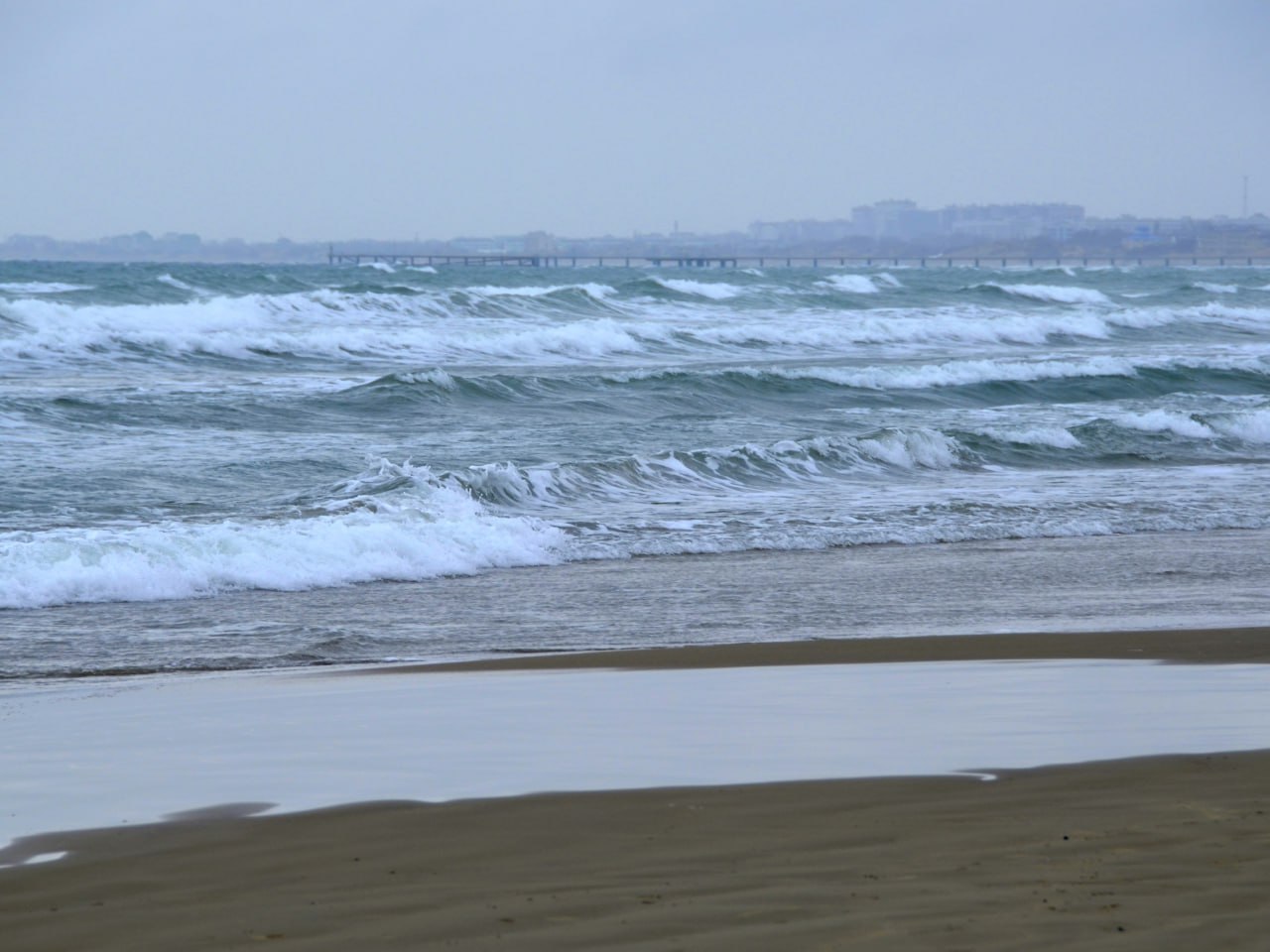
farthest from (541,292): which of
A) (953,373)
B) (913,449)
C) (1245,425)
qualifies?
(913,449)

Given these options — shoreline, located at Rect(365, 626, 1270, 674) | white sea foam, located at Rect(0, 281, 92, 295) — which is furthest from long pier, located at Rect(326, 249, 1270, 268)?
shoreline, located at Rect(365, 626, 1270, 674)

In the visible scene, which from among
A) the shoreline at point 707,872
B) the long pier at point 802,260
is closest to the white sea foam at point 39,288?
the shoreline at point 707,872

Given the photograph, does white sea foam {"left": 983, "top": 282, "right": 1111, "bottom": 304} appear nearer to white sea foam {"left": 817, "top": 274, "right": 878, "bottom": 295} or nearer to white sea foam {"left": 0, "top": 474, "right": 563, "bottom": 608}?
white sea foam {"left": 817, "top": 274, "right": 878, "bottom": 295}

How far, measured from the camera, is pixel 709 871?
3.90 m

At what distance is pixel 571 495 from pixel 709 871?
8939 mm

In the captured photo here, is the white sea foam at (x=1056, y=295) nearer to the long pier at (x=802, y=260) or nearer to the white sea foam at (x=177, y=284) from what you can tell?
the white sea foam at (x=177, y=284)

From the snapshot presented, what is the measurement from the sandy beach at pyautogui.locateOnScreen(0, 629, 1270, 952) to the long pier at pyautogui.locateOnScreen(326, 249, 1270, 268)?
126502 mm

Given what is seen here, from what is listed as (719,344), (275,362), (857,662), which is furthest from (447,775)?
(719,344)

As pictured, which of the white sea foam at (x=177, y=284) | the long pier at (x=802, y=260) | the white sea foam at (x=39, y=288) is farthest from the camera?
the long pier at (x=802, y=260)

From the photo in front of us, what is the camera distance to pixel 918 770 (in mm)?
4871

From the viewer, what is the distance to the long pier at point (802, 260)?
440 ft

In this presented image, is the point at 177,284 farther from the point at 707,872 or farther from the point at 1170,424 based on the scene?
the point at 707,872

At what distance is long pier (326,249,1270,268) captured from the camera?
134 meters

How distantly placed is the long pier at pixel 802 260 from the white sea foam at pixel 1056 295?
73.8 m
